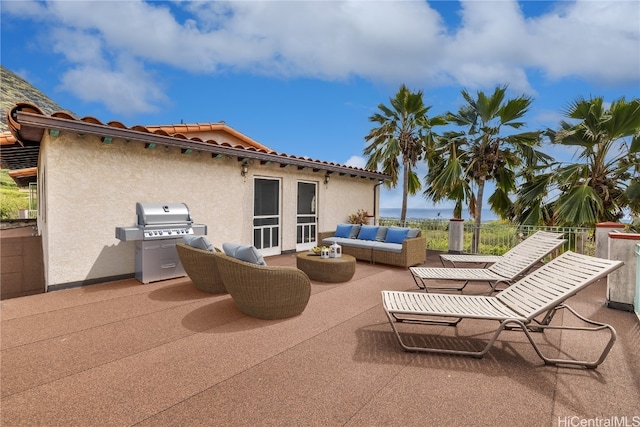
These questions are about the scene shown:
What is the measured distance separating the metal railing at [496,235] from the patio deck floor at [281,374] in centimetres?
405

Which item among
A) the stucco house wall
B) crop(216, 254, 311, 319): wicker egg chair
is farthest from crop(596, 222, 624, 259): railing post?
the stucco house wall

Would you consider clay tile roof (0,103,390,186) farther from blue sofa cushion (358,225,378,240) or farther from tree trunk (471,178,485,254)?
tree trunk (471,178,485,254)

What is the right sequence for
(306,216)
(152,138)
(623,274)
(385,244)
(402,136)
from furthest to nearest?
(402,136), (306,216), (385,244), (152,138), (623,274)

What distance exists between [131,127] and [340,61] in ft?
27.4

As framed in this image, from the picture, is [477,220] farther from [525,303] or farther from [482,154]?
[525,303]

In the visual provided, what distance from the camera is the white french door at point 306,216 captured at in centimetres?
950

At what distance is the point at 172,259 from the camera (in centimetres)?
579

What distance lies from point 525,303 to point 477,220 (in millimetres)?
8300

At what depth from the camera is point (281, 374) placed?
8.45ft

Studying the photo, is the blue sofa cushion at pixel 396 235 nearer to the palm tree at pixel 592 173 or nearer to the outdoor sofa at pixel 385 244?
the outdoor sofa at pixel 385 244

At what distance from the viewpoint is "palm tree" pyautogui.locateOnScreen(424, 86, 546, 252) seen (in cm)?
930

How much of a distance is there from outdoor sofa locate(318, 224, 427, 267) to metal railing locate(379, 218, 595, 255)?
9.40ft

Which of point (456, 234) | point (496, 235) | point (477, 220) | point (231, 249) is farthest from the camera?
point (477, 220)

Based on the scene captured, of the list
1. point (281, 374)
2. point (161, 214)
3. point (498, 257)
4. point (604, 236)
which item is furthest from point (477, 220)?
point (281, 374)
